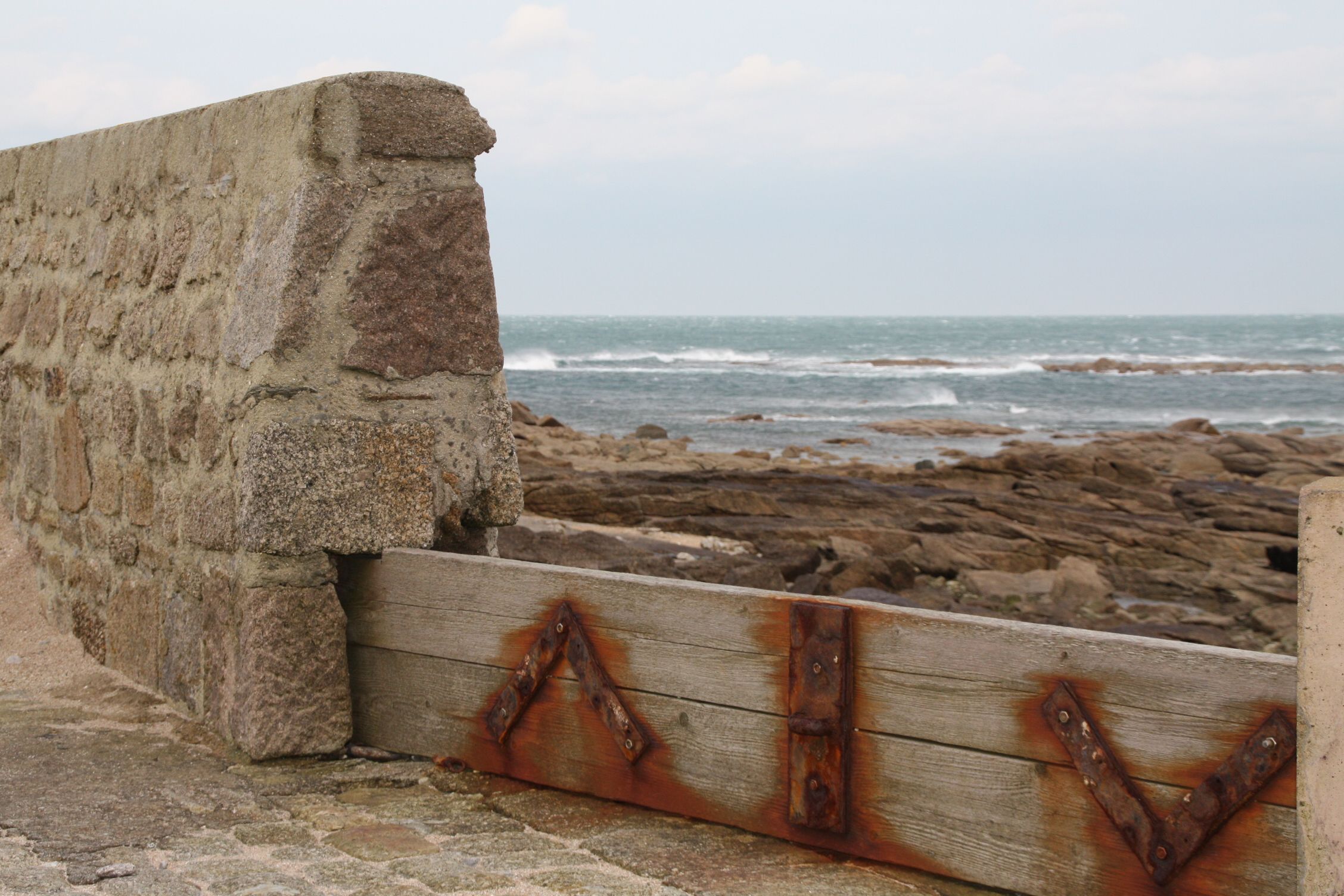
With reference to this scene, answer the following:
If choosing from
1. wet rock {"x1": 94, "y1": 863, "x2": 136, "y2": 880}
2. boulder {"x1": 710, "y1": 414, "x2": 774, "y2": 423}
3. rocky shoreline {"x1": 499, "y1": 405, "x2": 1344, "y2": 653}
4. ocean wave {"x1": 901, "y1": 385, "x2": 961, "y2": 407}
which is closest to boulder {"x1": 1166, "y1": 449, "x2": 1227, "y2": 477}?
rocky shoreline {"x1": 499, "y1": 405, "x2": 1344, "y2": 653}

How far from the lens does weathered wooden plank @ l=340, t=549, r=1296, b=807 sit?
91.8 inches

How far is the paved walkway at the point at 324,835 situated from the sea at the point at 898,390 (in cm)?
1639

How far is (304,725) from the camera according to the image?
3.40 m

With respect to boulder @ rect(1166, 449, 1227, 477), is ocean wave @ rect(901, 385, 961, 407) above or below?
above

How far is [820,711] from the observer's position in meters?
2.74

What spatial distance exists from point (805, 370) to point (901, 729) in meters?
46.3

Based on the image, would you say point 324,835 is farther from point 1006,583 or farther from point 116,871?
point 1006,583

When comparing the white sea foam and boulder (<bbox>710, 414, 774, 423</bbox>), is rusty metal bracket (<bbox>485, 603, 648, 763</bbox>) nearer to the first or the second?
boulder (<bbox>710, 414, 774, 423</bbox>)

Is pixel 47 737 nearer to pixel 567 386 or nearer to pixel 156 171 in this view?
pixel 156 171

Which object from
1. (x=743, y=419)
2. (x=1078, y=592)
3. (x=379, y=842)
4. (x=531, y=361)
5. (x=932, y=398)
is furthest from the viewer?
(x=531, y=361)

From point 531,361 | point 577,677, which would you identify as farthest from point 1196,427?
point 531,361

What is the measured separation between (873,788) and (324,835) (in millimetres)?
1232

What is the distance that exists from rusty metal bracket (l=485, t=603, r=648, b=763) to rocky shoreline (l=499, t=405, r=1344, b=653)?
4.35 metres

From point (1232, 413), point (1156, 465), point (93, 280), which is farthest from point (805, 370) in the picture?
point (93, 280)
